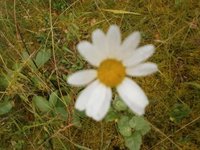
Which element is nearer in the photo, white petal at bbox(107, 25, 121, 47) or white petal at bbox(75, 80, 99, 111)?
white petal at bbox(107, 25, 121, 47)

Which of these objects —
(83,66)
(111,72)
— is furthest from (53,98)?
(111,72)

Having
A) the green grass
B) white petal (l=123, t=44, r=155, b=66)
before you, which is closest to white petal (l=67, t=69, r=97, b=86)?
white petal (l=123, t=44, r=155, b=66)

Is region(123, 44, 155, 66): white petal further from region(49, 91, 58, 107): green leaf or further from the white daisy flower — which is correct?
region(49, 91, 58, 107): green leaf

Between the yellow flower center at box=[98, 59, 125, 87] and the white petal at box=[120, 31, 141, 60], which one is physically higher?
the white petal at box=[120, 31, 141, 60]

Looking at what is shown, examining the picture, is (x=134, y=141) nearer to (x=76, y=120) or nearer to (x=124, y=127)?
(x=124, y=127)

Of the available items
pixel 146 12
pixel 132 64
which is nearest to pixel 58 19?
pixel 146 12

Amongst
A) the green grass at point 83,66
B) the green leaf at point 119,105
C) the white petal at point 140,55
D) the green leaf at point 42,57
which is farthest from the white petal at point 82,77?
the green leaf at point 42,57

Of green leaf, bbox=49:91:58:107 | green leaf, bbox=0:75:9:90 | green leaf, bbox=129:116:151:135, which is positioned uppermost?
green leaf, bbox=0:75:9:90

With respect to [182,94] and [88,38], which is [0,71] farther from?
[182,94]
